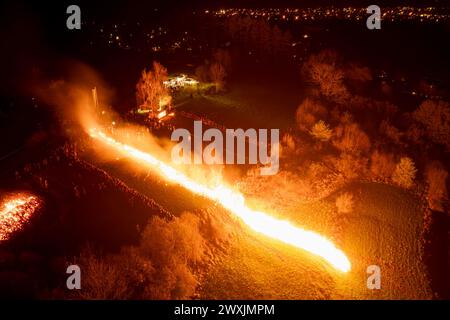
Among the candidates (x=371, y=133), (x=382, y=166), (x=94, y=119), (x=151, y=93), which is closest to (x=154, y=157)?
(x=94, y=119)

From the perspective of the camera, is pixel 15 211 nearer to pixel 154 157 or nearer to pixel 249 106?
pixel 154 157

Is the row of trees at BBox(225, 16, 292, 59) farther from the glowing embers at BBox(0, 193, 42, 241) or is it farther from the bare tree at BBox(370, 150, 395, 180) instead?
the glowing embers at BBox(0, 193, 42, 241)

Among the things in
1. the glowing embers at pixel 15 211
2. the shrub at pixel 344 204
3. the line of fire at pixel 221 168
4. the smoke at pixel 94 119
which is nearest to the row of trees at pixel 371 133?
the line of fire at pixel 221 168

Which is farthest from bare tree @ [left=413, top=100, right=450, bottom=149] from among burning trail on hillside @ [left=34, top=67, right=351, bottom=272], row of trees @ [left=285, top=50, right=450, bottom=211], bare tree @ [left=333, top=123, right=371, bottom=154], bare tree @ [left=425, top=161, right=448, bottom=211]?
burning trail on hillside @ [left=34, top=67, right=351, bottom=272]

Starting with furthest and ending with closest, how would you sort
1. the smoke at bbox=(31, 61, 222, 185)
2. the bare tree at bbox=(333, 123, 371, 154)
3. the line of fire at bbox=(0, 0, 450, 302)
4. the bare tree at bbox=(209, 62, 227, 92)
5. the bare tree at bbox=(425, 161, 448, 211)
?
1. the bare tree at bbox=(209, 62, 227, 92)
2. the bare tree at bbox=(333, 123, 371, 154)
3. the smoke at bbox=(31, 61, 222, 185)
4. the bare tree at bbox=(425, 161, 448, 211)
5. the line of fire at bbox=(0, 0, 450, 302)

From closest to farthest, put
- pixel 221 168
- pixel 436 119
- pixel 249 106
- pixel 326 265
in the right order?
pixel 326 265 → pixel 221 168 → pixel 436 119 → pixel 249 106

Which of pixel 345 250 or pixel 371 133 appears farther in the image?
pixel 371 133
